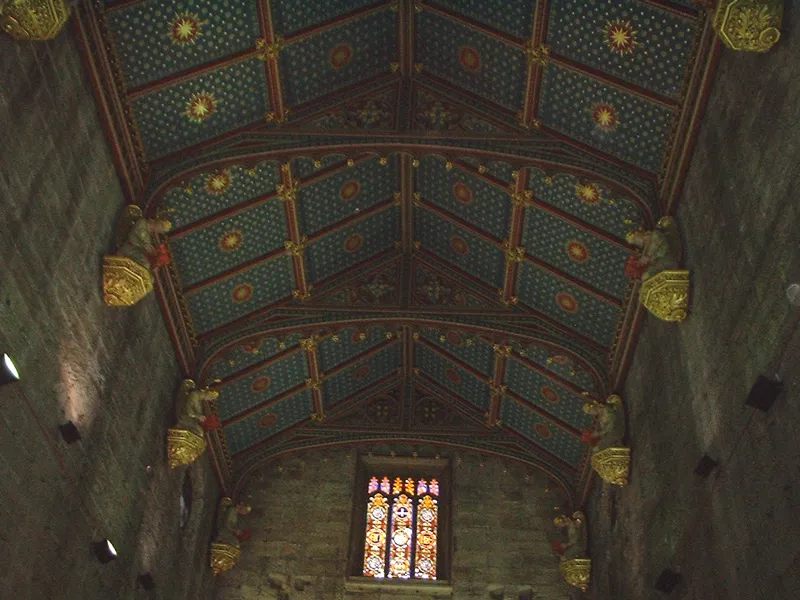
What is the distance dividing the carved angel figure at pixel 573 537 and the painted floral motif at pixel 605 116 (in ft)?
25.0

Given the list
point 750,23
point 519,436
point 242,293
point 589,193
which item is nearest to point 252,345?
point 242,293

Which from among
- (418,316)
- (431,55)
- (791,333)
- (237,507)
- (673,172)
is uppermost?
(431,55)

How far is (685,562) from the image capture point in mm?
12008

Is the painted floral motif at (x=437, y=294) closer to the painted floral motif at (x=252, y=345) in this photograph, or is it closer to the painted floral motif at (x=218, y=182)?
the painted floral motif at (x=252, y=345)

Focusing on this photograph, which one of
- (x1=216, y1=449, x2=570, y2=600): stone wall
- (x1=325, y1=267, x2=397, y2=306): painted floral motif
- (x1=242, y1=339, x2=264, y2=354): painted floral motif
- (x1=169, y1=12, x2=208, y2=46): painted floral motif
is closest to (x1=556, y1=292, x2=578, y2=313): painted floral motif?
(x1=325, y1=267, x2=397, y2=306): painted floral motif

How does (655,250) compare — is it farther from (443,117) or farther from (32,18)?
(32,18)

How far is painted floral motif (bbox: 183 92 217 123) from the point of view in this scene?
1355cm

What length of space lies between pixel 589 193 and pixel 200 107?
18.4 ft

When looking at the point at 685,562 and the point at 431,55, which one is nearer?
the point at 685,562

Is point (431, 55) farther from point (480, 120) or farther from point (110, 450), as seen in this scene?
point (110, 450)

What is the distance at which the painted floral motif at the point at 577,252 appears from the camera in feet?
49.9

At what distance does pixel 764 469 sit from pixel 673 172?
4.60m

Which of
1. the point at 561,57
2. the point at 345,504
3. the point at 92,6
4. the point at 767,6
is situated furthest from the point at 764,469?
the point at 345,504

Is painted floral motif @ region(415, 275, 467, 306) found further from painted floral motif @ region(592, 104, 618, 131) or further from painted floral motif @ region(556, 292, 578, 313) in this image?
painted floral motif @ region(592, 104, 618, 131)
